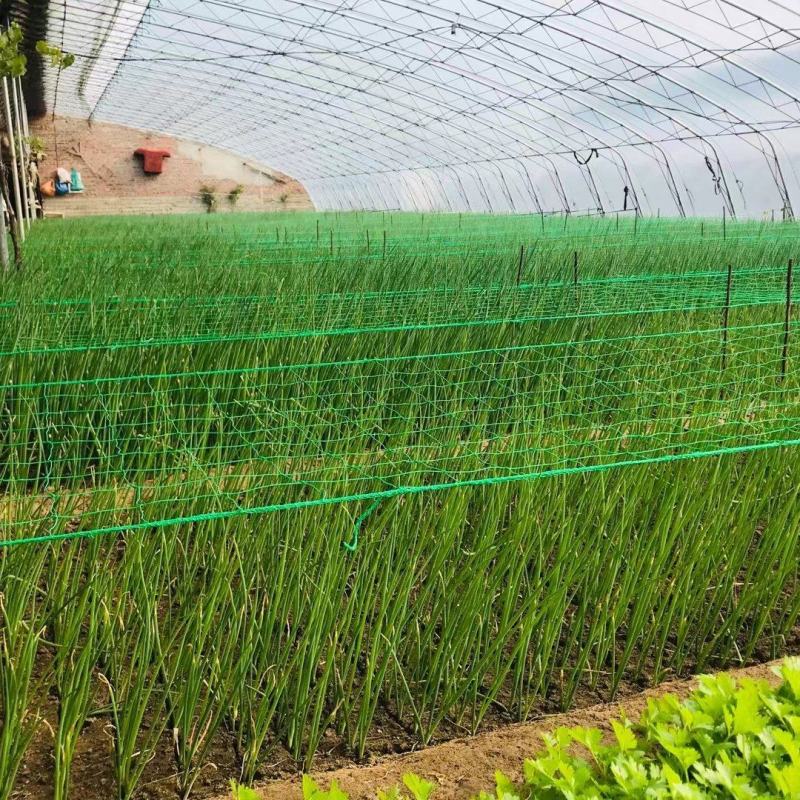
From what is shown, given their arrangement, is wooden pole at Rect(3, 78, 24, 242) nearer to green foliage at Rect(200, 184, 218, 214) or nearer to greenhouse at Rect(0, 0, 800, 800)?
greenhouse at Rect(0, 0, 800, 800)

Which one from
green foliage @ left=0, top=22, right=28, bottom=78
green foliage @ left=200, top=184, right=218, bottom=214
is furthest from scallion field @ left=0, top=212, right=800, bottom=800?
green foliage @ left=200, top=184, right=218, bottom=214

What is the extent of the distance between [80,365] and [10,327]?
0.87ft

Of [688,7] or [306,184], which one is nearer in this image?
[688,7]

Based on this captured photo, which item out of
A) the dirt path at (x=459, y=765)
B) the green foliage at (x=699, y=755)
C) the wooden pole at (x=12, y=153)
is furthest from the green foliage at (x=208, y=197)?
the green foliage at (x=699, y=755)

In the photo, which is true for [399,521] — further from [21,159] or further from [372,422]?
[21,159]

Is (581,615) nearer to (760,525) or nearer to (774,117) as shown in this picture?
(760,525)

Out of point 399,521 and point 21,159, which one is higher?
point 21,159

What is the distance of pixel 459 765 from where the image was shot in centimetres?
160

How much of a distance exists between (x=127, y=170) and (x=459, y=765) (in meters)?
21.5

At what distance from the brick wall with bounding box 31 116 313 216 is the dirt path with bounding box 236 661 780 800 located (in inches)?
809

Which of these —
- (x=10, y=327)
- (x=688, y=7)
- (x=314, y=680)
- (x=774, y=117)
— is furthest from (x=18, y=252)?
(x=774, y=117)

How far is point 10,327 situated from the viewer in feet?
10.1

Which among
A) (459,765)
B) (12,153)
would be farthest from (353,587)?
(12,153)

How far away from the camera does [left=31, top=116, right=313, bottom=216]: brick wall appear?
20.3m
